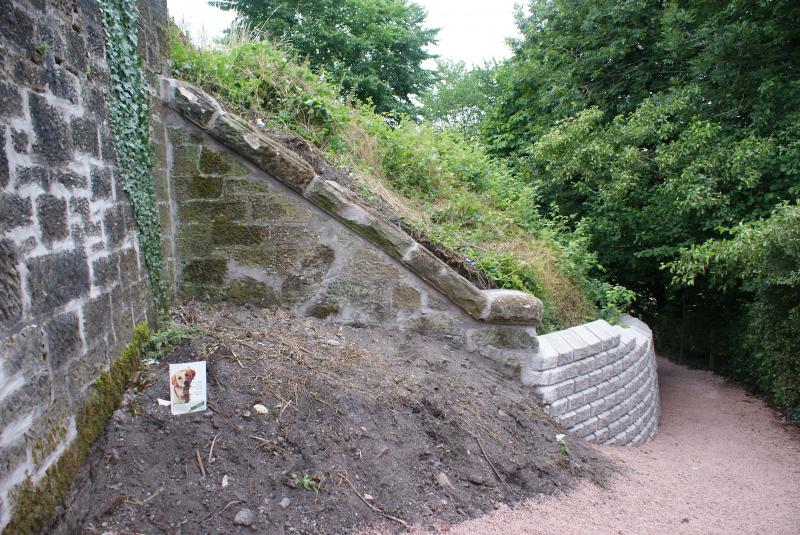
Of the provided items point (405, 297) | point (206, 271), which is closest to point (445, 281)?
point (405, 297)

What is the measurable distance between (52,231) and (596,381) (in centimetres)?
451

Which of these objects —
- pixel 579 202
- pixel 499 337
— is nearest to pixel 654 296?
pixel 579 202

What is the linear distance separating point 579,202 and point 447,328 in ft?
24.2

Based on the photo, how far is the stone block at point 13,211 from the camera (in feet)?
6.74

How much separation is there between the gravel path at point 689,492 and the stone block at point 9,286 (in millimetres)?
2280

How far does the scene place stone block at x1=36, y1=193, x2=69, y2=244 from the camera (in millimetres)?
2318

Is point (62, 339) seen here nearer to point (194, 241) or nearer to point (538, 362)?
point (194, 241)

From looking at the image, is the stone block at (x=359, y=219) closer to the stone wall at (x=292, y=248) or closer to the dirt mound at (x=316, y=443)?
the stone wall at (x=292, y=248)

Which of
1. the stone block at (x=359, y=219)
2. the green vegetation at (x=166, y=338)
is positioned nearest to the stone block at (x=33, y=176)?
the green vegetation at (x=166, y=338)

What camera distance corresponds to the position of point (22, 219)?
217 centimetres

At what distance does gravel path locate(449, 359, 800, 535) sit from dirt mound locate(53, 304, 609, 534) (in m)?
0.17

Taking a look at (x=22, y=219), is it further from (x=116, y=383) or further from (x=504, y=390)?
(x=504, y=390)

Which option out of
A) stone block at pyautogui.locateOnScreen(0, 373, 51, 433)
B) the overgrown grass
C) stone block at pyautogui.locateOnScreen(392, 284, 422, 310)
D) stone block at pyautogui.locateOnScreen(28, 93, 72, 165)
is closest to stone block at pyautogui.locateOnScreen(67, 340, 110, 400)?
stone block at pyautogui.locateOnScreen(0, 373, 51, 433)

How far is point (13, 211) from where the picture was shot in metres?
2.12
